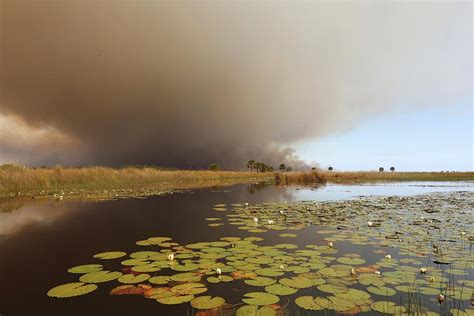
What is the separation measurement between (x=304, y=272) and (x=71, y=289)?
12.3 feet

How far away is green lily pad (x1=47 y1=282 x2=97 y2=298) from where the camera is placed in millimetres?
4152

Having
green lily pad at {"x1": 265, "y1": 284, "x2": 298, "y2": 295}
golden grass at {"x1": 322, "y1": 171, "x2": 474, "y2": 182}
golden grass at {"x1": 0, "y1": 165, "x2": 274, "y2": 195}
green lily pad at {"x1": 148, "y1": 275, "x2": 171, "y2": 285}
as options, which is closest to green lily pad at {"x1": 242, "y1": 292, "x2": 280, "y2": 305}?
green lily pad at {"x1": 265, "y1": 284, "x2": 298, "y2": 295}

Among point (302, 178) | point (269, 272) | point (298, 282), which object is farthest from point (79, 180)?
point (302, 178)

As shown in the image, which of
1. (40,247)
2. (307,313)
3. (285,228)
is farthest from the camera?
(285,228)

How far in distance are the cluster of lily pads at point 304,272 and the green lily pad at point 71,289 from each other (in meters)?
0.01

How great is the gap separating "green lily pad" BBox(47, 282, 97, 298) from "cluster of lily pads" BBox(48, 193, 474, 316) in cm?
1

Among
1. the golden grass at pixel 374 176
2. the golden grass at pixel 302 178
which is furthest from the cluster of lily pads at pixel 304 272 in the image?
the golden grass at pixel 374 176

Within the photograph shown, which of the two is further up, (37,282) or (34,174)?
(34,174)

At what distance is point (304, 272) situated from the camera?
4977 millimetres

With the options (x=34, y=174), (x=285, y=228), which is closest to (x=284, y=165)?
(x=34, y=174)

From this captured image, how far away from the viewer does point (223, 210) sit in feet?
42.2

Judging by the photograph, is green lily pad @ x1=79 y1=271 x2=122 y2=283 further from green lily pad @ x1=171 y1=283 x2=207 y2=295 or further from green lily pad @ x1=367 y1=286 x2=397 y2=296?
green lily pad @ x1=367 y1=286 x2=397 y2=296

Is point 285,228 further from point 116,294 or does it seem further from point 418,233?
point 116,294

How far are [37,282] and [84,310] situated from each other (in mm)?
1585
